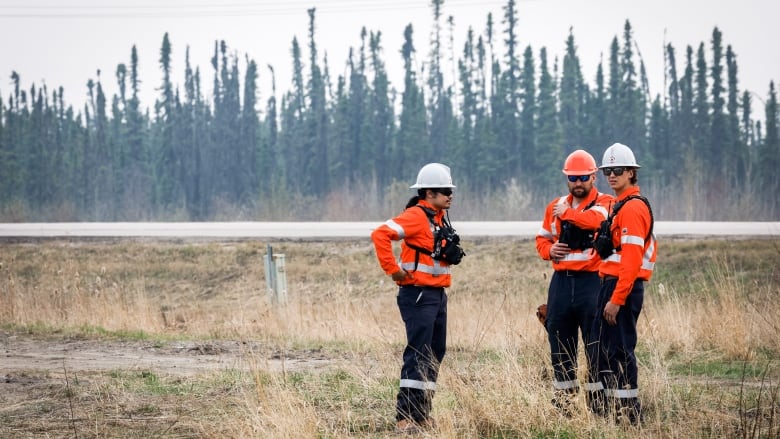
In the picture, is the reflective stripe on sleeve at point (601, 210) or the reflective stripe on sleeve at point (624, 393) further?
the reflective stripe on sleeve at point (601, 210)

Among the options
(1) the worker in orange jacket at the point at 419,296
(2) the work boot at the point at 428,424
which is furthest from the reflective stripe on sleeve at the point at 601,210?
(2) the work boot at the point at 428,424

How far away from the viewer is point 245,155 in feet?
199

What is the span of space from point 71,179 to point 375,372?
54.9 meters

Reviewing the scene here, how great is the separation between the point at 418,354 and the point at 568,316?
1253 mm

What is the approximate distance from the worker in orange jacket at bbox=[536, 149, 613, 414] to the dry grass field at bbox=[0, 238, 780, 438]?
0.31m

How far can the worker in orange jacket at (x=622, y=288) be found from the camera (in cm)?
700

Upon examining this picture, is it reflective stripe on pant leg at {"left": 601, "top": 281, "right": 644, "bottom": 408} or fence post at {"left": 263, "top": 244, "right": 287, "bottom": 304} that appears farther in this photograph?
fence post at {"left": 263, "top": 244, "right": 287, "bottom": 304}

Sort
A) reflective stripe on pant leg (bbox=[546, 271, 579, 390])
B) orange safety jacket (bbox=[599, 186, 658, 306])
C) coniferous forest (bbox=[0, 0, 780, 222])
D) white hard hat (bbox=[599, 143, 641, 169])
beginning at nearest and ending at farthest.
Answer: orange safety jacket (bbox=[599, 186, 658, 306]) < white hard hat (bbox=[599, 143, 641, 169]) < reflective stripe on pant leg (bbox=[546, 271, 579, 390]) < coniferous forest (bbox=[0, 0, 780, 222])

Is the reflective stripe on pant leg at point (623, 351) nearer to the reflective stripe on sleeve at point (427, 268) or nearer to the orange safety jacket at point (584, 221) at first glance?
the orange safety jacket at point (584, 221)

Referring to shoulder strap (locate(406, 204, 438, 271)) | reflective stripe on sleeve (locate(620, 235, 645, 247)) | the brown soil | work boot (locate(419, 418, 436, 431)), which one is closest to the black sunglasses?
reflective stripe on sleeve (locate(620, 235, 645, 247))

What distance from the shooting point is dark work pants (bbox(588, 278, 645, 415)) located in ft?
23.6

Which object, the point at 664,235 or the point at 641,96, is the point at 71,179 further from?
the point at 664,235

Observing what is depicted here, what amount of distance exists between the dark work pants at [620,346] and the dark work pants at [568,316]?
8.2 inches

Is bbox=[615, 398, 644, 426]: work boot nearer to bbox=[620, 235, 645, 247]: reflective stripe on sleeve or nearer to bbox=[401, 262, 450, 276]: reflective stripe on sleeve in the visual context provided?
bbox=[620, 235, 645, 247]: reflective stripe on sleeve
